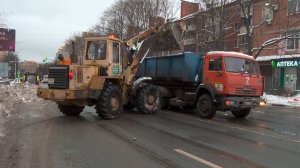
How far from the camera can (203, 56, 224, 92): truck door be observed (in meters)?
16.1

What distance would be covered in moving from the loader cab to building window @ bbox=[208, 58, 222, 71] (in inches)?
146

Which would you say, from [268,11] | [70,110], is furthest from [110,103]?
[268,11]

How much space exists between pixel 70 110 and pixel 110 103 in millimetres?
2022

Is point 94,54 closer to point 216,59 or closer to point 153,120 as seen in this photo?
point 153,120

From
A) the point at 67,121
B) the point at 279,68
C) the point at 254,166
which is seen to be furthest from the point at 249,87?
the point at 279,68

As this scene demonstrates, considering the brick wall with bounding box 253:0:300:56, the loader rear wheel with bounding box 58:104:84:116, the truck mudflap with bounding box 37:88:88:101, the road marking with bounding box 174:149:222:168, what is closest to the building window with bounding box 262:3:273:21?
the brick wall with bounding box 253:0:300:56

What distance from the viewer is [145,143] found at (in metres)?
10.5

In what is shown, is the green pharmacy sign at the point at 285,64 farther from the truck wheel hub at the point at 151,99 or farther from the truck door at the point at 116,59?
the truck door at the point at 116,59

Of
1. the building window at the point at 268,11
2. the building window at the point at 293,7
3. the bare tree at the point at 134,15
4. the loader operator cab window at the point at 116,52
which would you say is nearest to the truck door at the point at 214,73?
the loader operator cab window at the point at 116,52

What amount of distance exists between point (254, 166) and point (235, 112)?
380 inches

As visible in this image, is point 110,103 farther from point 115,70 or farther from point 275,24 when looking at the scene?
point 275,24

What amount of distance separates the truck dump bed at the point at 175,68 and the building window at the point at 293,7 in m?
27.4

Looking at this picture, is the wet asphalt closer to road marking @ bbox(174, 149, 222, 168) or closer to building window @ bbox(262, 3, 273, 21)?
road marking @ bbox(174, 149, 222, 168)

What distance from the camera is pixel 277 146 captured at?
10625 mm
